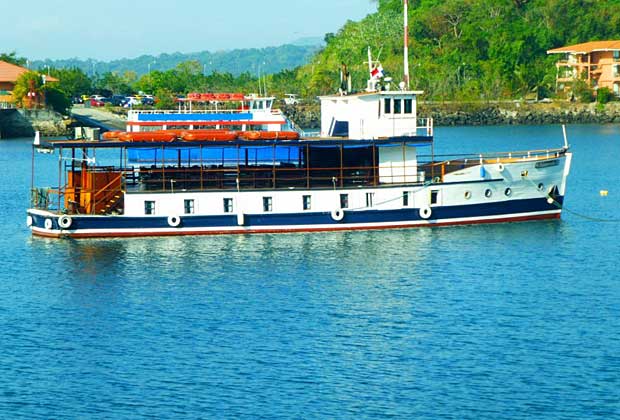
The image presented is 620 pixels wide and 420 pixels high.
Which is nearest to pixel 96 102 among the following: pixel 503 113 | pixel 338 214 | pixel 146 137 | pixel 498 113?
pixel 498 113

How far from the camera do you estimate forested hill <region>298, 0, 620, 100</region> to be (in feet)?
560

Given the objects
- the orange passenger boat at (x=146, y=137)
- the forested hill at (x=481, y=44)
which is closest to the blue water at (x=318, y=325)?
the orange passenger boat at (x=146, y=137)

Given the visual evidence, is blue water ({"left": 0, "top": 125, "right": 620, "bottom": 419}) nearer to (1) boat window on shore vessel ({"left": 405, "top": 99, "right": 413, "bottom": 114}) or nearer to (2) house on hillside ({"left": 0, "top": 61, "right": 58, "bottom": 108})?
(1) boat window on shore vessel ({"left": 405, "top": 99, "right": 413, "bottom": 114})

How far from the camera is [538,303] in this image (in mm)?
41906

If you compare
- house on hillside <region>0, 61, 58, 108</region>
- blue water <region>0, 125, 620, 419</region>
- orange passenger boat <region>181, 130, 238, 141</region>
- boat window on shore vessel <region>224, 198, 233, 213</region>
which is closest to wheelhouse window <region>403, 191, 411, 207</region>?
blue water <region>0, 125, 620, 419</region>

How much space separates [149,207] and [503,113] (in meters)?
A: 114

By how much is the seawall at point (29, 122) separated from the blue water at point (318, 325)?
75514mm

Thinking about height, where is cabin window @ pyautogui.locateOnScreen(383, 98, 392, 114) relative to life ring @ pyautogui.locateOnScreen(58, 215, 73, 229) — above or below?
above

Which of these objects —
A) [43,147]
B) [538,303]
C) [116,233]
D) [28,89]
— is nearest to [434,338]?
[538,303]

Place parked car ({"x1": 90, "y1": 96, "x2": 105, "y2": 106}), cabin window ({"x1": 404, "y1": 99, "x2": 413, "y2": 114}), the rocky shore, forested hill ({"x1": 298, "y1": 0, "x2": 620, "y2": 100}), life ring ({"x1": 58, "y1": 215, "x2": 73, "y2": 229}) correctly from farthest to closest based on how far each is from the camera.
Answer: forested hill ({"x1": 298, "y1": 0, "x2": 620, "y2": 100}) < parked car ({"x1": 90, "y1": 96, "x2": 105, "y2": 106}) < the rocky shore < cabin window ({"x1": 404, "y1": 99, "x2": 413, "y2": 114}) < life ring ({"x1": 58, "y1": 215, "x2": 73, "y2": 229})

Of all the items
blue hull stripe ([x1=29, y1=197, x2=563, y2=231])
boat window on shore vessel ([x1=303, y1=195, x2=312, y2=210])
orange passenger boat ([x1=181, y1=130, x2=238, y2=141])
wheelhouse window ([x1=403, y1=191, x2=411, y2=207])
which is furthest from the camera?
orange passenger boat ([x1=181, y1=130, x2=238, y2=141])

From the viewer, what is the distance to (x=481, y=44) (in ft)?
595

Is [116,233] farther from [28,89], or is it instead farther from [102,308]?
[28,89]

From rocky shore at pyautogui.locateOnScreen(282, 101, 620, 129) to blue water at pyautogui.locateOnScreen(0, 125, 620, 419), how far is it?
10293 cm
